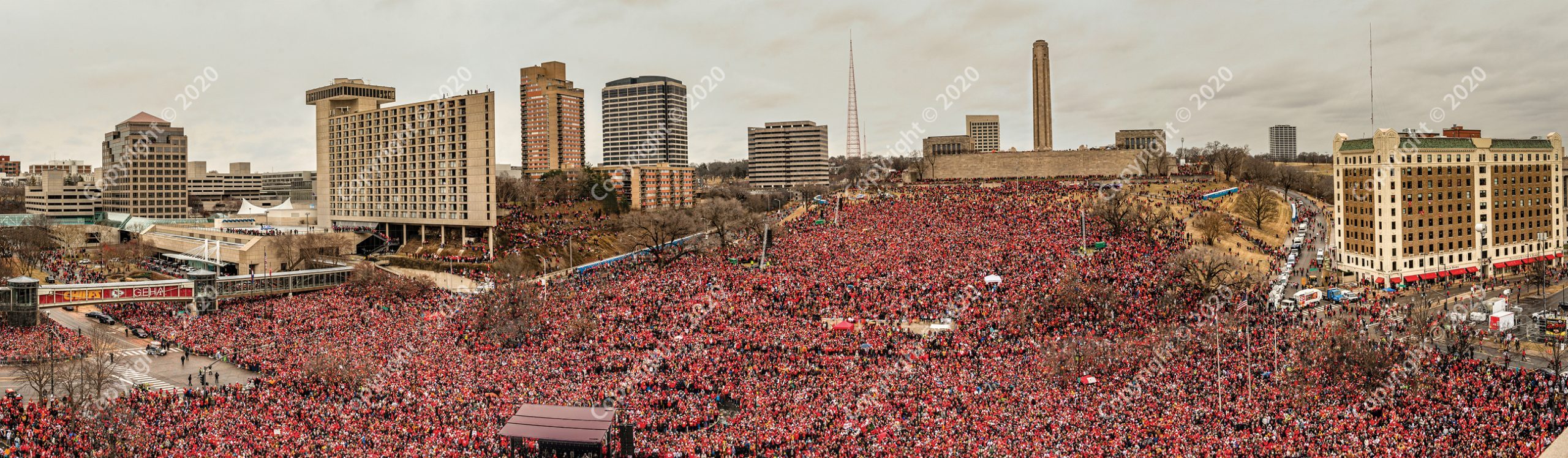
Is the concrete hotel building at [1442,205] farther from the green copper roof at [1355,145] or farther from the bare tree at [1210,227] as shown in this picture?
the bare tree at [1210,227]

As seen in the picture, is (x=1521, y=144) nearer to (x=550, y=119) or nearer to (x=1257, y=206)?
(x=1257, y=206)

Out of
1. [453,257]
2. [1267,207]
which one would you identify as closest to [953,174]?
[1267,207]

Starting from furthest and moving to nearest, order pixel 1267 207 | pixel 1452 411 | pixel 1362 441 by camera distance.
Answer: pixel 1267 207, pixel 1452 411, pixel 1362 441

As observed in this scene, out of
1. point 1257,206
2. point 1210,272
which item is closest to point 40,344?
point 1210,272

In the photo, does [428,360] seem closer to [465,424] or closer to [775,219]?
[465,424]

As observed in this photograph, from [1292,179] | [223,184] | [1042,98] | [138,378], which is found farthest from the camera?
[223,184]

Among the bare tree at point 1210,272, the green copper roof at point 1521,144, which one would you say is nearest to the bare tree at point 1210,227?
the bare tree at point 1210,272
